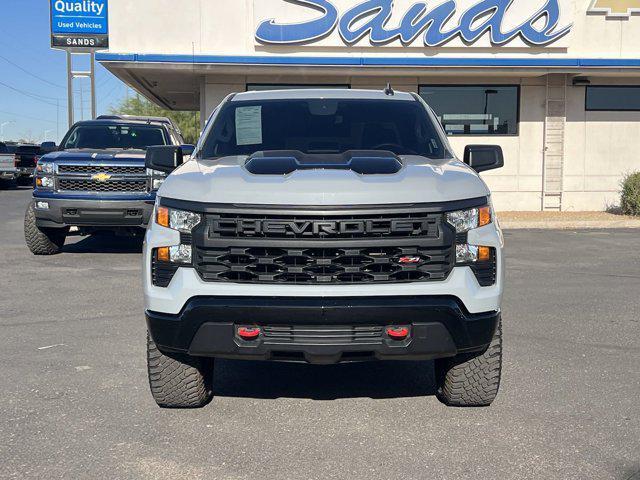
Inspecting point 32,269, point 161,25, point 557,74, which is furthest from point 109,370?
point 557,74

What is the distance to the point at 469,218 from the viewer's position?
4.10m

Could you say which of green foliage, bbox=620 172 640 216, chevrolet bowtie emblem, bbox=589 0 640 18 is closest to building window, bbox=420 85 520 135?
chevrolet bowtie emblem, bbox=589 0 640 18

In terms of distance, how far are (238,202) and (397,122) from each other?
206 centimetres

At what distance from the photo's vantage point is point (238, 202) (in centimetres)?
396

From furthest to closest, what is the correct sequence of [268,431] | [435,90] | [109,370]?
[435,90] → [109,370] → [268,431]

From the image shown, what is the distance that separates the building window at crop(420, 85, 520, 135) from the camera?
17.9m

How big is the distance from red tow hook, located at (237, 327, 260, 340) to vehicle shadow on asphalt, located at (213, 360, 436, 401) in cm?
98

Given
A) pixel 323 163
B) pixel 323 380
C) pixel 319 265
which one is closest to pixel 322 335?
pixel 319 265

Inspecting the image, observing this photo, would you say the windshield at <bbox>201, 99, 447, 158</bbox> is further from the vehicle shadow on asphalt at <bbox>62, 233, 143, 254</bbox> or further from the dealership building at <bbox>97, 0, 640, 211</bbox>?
the dealership building at <bbox>97, 0, 640, 211</bbox>

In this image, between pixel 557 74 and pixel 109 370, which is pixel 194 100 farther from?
pixel 109 370

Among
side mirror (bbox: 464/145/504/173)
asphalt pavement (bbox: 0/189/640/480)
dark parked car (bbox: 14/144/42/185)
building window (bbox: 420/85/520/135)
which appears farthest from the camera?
dark parked car (bbox: 14/144/42/185)

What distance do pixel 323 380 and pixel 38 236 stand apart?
7.19m

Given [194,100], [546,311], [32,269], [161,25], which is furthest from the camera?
[194,100]

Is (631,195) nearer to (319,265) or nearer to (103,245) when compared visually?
(103,245)
